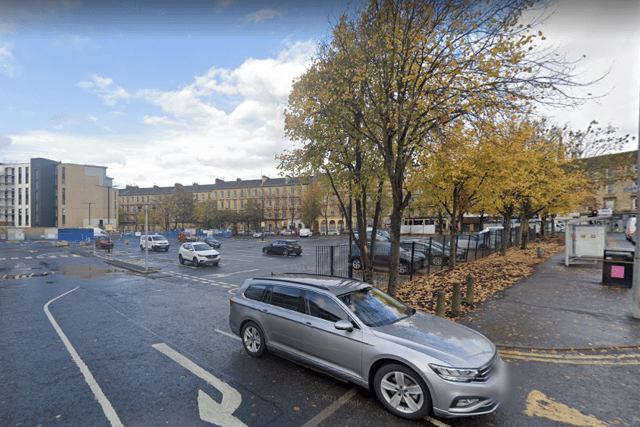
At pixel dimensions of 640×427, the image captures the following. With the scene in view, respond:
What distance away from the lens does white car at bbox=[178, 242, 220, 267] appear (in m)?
20.5

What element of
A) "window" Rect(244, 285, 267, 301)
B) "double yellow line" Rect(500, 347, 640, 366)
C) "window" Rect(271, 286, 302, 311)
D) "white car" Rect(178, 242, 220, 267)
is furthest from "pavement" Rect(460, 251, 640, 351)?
"white car" Rect(178, 242, 220, 267)

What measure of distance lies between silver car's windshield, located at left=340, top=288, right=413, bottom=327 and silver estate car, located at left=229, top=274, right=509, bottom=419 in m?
0.02

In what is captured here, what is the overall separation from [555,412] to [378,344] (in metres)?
2.54

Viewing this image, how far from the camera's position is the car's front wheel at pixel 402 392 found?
3.77 m

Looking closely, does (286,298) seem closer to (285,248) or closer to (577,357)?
(577,357)

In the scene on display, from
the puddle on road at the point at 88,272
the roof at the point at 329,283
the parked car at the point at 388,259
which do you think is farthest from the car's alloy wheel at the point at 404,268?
the puddle on road at the point at 88,272

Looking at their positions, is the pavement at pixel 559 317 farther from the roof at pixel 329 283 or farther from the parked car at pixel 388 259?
the parked car at pixel 388 259

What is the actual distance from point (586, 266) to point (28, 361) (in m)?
21.6

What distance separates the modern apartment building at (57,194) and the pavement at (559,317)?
87.2 m

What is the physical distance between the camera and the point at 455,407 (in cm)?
357

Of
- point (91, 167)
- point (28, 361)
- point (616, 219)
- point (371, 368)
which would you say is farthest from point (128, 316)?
point (91, 167)

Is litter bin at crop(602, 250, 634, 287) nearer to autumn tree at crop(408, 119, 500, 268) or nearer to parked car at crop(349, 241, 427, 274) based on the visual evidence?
autumn tree at crop(408, 119, 500, 268)

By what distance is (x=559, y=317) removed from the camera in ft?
25.5

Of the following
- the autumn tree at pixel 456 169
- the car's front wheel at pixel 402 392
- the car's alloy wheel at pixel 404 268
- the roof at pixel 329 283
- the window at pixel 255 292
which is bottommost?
the car's alloy wheel at pixel 404 268
